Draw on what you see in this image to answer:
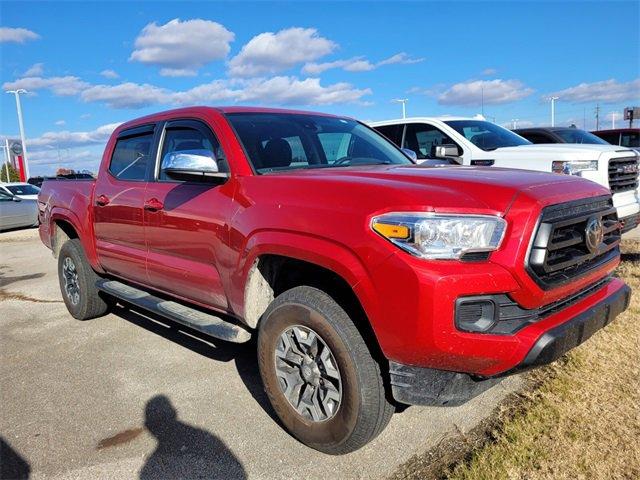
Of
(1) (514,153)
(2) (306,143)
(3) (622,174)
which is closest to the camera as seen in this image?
(2) (306,143)

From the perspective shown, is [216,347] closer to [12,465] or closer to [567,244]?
[12,465]

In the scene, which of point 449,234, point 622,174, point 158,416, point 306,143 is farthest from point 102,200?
point 622,174

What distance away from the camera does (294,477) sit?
2674 millimetres

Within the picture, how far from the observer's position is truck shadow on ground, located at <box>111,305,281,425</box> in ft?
12.2

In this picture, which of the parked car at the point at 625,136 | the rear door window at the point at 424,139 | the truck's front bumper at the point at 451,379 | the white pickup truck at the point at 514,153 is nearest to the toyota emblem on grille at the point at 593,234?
the truck's front bumper at the point at 451,379

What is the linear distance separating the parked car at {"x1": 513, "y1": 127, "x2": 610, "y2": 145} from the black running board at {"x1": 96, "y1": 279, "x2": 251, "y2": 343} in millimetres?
8150

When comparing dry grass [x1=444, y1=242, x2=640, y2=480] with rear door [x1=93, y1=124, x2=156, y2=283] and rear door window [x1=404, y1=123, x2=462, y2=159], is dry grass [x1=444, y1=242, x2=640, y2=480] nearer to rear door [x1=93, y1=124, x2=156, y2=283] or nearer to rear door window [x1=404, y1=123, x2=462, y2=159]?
rear door [x1=93, y1=124, x2=156, y2=283]

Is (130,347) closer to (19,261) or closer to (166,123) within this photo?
(166,123)

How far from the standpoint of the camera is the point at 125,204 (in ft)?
14.3

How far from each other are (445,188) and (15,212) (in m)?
17.3

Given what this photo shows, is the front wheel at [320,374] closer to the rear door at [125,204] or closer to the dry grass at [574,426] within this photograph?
the dry grass at [574,426]

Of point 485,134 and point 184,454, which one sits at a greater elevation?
point 485,134

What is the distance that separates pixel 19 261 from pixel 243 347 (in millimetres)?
7730

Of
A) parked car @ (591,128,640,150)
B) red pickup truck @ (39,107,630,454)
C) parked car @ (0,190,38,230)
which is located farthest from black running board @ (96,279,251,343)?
parked car @ (591,128,640,150)
